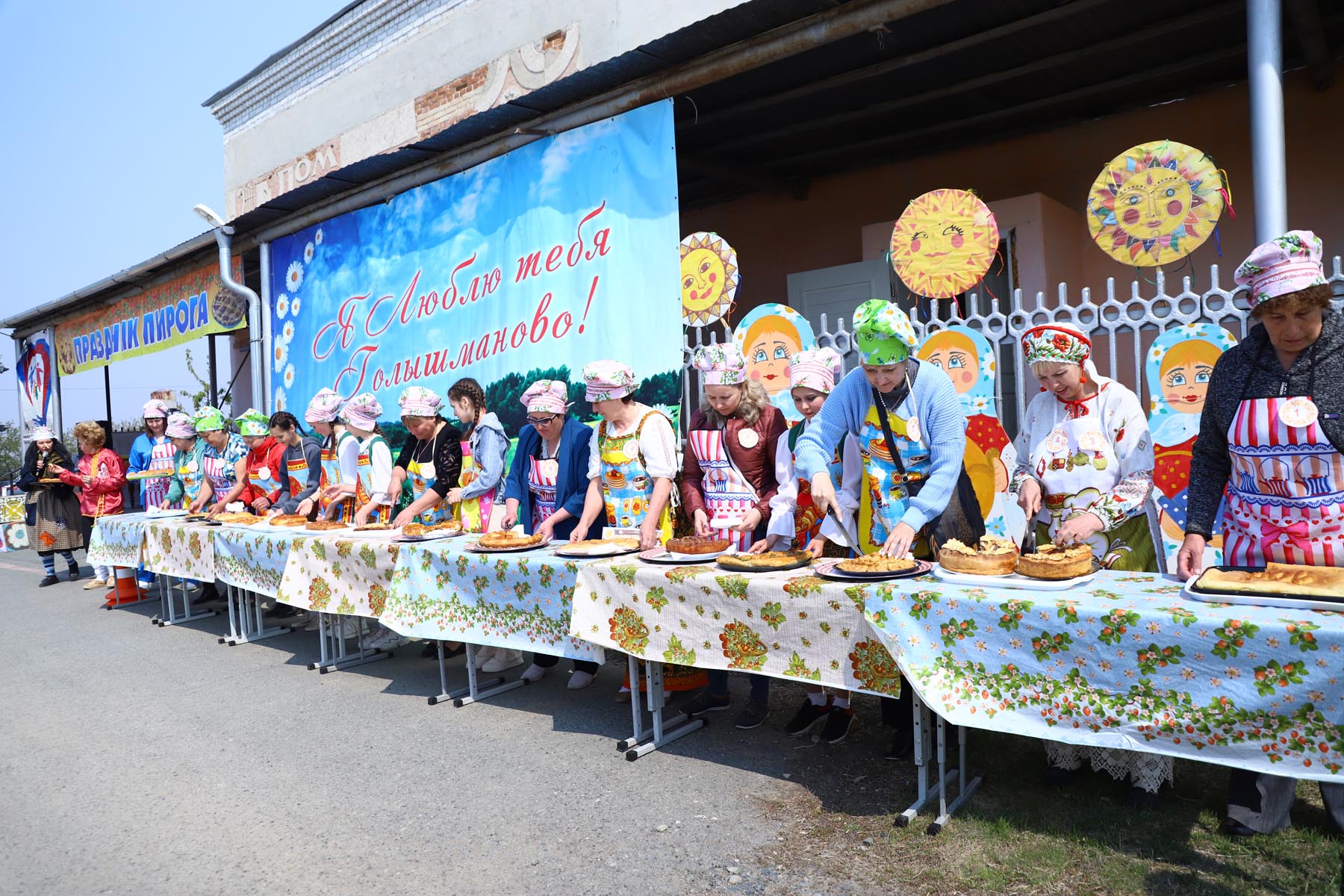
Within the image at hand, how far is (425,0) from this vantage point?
1125 centimetres

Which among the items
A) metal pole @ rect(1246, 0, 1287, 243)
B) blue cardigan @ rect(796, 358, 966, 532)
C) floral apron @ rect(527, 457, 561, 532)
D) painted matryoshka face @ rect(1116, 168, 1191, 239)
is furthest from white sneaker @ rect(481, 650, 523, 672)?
metal pole @ rect(1246, 0, 1287, 243)

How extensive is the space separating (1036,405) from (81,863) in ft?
12.2

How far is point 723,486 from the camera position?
4.16m

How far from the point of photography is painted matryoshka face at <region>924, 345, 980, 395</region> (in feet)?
14.7

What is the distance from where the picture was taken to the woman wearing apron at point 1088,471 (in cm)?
298

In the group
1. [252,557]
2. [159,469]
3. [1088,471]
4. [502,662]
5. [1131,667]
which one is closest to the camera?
[1131,667]

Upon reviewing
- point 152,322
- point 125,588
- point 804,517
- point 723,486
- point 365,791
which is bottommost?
point 365,791

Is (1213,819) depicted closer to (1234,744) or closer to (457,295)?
(1234,744)

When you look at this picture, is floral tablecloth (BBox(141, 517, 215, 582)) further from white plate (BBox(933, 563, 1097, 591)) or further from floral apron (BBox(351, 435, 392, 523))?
white plate (BBox(933, 563, 1097, 591))

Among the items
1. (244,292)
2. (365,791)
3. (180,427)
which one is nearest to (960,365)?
(365,791)

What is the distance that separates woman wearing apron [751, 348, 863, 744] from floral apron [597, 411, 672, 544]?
0.73 m

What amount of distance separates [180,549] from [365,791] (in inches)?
162

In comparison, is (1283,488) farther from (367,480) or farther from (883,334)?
(367,480)

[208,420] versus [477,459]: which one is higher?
[208,420]
